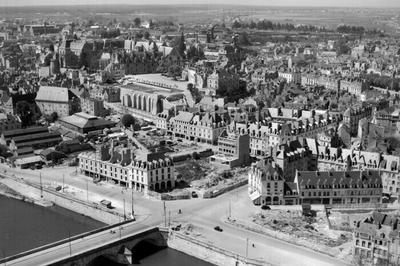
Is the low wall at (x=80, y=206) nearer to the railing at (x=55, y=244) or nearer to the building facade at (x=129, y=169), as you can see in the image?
the railing at (x=55, y=244)

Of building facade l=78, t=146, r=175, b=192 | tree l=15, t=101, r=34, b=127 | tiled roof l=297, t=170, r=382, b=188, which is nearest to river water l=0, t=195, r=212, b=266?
building facade l=78, t=146, r=175, b=192

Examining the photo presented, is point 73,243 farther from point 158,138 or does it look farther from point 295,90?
point 295,90

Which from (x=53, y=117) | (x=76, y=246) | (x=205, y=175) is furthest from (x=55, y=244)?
(x=53, y=117)

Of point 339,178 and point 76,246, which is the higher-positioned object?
point 339,178

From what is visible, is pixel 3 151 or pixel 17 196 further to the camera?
pixel 3 151

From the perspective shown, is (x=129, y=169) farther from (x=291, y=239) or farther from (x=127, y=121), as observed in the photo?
(x=127, y=121)

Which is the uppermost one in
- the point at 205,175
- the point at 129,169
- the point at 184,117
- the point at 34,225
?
the point at 184,117

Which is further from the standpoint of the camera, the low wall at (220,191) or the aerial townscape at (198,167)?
the low wall at (220,191)

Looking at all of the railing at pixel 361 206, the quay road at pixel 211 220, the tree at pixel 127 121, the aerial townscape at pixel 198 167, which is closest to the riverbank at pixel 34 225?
the aerial townscape at pixel 198 167
